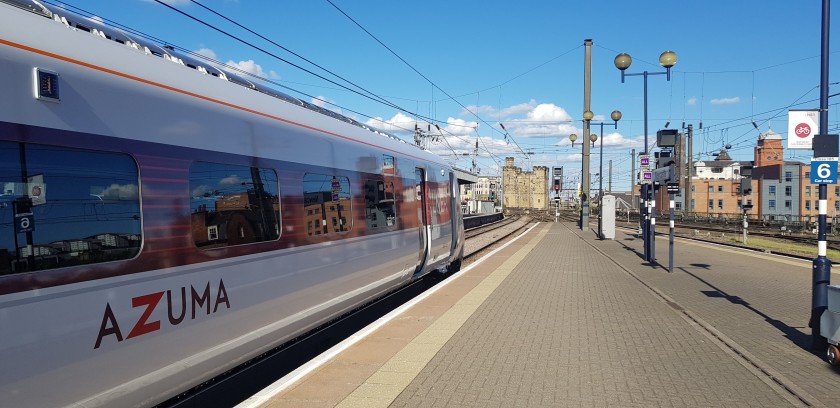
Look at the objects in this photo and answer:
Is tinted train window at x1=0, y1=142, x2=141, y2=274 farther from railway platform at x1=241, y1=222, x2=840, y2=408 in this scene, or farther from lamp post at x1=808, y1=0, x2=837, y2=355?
lamp post at x1=808, y1=0, x2=837, y2=355

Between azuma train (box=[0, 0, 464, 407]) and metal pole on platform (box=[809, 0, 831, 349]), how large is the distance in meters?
6.05

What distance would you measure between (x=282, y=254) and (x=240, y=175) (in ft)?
3.28

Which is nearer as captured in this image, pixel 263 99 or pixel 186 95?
pixel 186 95

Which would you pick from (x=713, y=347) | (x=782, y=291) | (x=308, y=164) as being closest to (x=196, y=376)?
(x=308, y=164)

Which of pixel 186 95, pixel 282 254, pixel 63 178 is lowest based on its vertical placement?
pixel 282 254

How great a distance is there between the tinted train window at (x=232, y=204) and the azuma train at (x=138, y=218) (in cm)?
2

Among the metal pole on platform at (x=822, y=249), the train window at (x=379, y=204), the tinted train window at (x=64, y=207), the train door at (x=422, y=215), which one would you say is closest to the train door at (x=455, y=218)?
the train door at (x=422, y=215)

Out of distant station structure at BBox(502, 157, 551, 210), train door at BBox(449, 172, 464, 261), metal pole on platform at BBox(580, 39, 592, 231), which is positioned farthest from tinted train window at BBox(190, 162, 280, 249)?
distant station structure at BBox(502, 157, 551, 210)

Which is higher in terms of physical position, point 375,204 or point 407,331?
point 375,204

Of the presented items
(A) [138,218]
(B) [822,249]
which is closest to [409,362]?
(A) [138,218]

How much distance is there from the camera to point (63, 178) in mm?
3561

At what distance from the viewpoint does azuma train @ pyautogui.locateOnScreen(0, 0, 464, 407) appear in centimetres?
327

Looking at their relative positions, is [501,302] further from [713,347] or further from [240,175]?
[240,175]

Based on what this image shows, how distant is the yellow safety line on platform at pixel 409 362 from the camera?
493 centimetres
